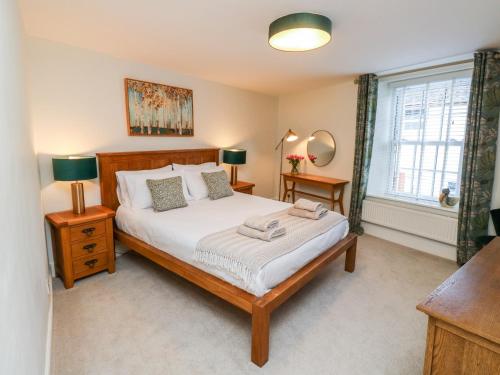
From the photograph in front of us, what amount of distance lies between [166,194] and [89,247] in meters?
0.89

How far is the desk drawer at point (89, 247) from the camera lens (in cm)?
257

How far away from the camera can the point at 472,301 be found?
1.19 m

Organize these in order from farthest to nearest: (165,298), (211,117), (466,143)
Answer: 1. (211,117)
2. (466,143)
3. (165,298)

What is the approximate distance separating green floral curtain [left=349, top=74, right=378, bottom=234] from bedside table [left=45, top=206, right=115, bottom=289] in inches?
127

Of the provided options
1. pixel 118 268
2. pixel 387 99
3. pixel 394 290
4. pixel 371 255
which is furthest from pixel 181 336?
pixel 387 99

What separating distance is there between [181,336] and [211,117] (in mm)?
3114

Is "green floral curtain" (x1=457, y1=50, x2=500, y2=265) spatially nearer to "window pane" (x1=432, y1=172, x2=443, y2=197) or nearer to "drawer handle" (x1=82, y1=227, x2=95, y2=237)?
"window pane" (x1=432, y1=172, x2=443, y2=197)

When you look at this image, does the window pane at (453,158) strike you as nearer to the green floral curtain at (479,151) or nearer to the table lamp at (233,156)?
the green floral curtain at (479,151)

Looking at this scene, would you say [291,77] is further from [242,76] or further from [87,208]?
[87,208]

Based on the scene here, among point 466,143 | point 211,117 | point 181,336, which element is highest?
point 211,117

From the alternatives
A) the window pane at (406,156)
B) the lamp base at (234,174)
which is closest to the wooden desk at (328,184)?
the window pane at (406,156)

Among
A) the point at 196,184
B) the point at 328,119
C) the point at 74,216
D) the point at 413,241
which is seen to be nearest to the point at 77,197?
the point at 74,216

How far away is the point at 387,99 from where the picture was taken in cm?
392

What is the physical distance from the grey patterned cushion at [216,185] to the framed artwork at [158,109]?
0.76 meters
